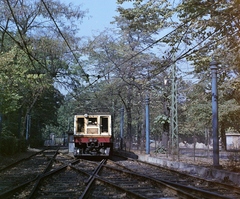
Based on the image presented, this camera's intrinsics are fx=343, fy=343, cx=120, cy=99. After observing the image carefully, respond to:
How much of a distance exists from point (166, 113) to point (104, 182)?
790 inches

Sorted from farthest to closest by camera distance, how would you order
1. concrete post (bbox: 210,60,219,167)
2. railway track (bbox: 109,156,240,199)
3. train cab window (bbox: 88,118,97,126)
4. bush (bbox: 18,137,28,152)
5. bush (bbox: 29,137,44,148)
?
bush (bbox: 29,137,44,148) → bush (bbox: 18,137,28,152) → train cab window (bbox: 88,118,97,126) → concrete post (bbox: 210,60,219,167) → railway track (bbox: 109,156,240,199)

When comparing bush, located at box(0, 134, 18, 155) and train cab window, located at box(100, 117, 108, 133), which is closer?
bush, located at box(0, 134, 18, 155)

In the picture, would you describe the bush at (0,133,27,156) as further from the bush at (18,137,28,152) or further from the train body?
the train body

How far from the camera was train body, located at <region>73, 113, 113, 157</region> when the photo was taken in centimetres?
2216

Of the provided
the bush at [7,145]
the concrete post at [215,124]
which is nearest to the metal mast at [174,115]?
the concrete post at [215,124]

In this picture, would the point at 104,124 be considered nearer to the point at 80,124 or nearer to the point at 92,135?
the point at 92,135

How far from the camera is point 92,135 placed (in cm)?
2220

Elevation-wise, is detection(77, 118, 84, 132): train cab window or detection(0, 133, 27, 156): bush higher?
detection(77, 118, 84, 132): train cab window

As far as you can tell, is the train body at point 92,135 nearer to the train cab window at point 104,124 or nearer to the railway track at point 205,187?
the train cab window at point 104,124

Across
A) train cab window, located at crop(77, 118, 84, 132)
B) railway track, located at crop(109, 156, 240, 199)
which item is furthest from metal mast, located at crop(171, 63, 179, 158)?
train cab window, located at crop(77, 118, 84, 132)

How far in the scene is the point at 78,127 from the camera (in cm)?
2278

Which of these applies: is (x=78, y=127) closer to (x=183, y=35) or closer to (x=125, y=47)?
(x=183, y=35)

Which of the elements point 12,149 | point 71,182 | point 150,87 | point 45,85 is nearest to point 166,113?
point 150,87

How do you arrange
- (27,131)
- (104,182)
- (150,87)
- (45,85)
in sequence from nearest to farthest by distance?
1. (104,182)
2. (45,85)
3. (150,87)
4. (27,131)
